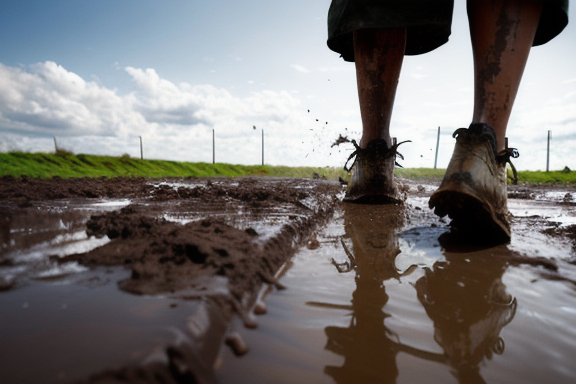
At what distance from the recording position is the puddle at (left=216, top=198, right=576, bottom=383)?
0.57m

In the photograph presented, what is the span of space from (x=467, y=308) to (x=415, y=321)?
160 millimetres

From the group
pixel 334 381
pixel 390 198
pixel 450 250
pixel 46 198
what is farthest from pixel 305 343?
pixel 46 198

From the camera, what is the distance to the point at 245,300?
2.54ft

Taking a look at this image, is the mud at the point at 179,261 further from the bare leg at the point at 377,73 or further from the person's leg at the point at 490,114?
the bare leg at the point at 377,73

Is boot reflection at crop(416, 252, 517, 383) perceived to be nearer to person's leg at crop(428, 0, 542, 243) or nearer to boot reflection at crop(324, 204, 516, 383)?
boot reflection at crop(324, 204, 516, 383)

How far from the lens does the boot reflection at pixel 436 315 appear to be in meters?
0.59

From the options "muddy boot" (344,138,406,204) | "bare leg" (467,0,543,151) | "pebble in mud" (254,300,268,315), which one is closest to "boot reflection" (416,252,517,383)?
"pebble in mud" (254,300,268,315)

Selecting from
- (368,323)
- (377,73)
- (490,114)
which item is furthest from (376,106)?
(368,323)

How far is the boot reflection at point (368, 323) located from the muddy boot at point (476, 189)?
0.29 meters

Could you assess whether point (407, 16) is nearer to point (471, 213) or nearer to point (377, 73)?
point (377, 73)

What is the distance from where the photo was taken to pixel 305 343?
64 centimetres

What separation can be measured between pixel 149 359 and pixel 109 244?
0.73 m

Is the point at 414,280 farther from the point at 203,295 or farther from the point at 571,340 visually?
the point at 203,295

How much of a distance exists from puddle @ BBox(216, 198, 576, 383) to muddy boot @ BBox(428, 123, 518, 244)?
0.17 meters
